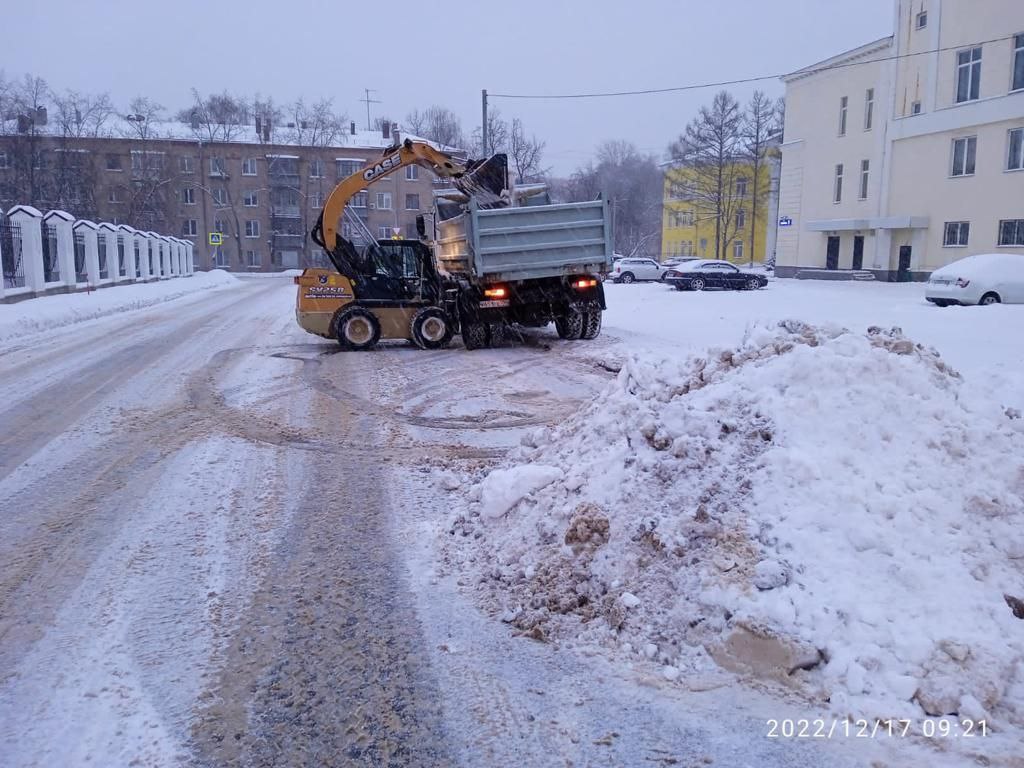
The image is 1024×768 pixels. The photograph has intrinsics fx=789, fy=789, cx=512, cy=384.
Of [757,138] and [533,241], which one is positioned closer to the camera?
[533,241]

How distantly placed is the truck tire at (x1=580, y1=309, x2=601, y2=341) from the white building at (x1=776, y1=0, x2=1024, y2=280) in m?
25.6

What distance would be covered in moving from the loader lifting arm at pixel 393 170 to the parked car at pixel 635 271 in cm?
3003

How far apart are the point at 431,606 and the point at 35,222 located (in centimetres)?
2461

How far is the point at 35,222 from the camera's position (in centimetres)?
2372

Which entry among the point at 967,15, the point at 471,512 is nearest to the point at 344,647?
the point at 471,512

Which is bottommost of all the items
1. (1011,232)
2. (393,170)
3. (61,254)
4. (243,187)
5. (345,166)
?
(61,254)

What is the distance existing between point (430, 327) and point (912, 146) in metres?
32.0

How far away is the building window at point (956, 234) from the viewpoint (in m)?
34.7

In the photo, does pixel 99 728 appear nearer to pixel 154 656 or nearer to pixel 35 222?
pixel 154 656

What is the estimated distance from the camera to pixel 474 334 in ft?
47.8

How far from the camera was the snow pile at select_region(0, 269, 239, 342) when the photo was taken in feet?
59.6

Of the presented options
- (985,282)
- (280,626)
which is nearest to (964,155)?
(985,282)

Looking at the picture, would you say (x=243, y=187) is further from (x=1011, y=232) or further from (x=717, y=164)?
(x=1011, y=232)

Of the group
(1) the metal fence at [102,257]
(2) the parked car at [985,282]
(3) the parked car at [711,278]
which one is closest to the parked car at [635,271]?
(3) the parked car at [711,278]
